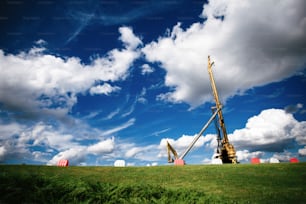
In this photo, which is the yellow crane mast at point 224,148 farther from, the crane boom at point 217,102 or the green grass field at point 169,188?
the green grass field at point 169,188

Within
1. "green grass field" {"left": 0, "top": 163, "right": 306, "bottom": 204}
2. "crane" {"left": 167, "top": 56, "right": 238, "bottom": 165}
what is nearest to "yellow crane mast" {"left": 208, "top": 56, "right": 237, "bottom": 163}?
"crane" {"left": 167, "top": 56, "right": 238, "bottom": 165}

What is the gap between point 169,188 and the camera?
8.05 metres

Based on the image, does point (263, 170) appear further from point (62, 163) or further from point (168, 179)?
point (62, 163)

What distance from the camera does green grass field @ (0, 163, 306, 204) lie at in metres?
5.29

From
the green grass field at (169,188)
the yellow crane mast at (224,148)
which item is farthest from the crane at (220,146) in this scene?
the green grass field at (169,188)

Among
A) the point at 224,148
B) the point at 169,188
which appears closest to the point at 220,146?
the point at 224,148

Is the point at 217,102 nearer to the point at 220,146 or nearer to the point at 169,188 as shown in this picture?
the point at 220,146

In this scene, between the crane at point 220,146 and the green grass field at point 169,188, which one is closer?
the green grass field at point 169,188

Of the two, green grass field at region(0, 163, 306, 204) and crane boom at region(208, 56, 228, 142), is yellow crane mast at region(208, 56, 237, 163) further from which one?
green grass field at region(0, 163, 306, 204)

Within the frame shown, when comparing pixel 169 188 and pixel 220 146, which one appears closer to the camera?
pixel 169 188

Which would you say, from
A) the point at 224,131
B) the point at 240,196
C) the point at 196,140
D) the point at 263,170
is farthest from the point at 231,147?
the point at 240,196

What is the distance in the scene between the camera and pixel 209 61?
166ft

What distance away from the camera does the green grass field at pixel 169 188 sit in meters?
5.29

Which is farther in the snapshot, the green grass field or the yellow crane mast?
the yellow crane mast
